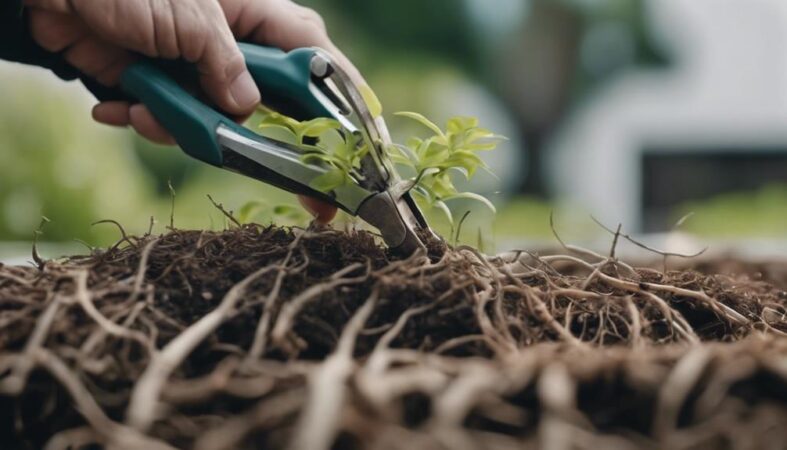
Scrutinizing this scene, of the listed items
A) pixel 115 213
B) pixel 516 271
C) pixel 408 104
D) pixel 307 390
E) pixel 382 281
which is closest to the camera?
pixel 307 390

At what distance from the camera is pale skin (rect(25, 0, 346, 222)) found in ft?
2.14

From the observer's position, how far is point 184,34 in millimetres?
656

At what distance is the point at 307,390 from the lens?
0.34 meters

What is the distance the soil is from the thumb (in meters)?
0.15

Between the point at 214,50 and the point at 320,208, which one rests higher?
Result: the point at 214,50

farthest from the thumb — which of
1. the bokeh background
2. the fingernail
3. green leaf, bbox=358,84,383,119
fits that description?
the bokeh background

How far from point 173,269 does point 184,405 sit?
153 mm

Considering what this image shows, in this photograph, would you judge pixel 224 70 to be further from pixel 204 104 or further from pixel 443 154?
pixel 443 154

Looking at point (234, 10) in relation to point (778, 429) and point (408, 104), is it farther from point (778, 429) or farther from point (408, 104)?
point (408, 104)

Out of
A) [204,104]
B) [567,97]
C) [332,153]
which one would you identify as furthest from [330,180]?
[567,97]

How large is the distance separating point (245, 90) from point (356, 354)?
306 millimetres

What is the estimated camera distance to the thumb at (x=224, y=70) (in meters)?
0.65

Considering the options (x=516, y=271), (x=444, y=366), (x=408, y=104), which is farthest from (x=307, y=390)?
(x=408, y=104)

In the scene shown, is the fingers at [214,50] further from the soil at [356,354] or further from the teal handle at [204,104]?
the soil at [356,354]
